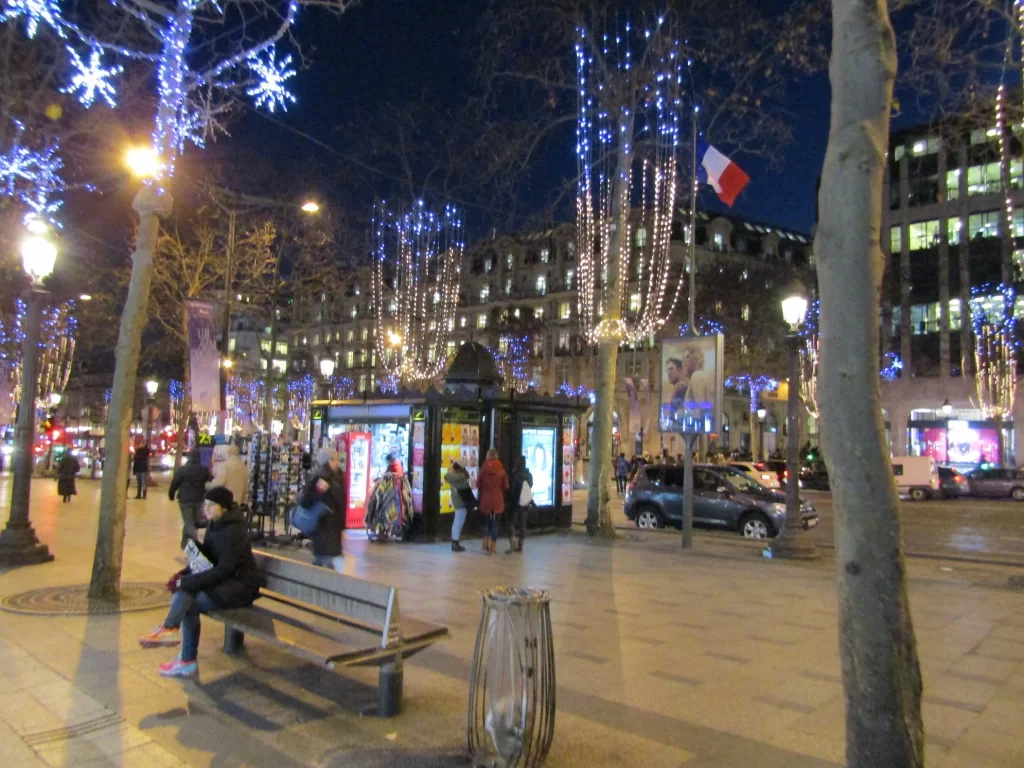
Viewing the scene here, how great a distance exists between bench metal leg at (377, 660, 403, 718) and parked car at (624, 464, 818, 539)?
14.2 m

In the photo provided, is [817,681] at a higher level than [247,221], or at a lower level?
lower

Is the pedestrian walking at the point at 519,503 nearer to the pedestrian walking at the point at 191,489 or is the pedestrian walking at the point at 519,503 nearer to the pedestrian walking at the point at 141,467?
the pedestrian walking at the point at 191,489

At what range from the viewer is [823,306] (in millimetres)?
4117

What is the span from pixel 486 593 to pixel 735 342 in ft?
131

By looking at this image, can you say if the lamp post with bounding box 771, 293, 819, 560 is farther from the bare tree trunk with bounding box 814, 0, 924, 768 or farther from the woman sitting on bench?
the woman sitting on bench

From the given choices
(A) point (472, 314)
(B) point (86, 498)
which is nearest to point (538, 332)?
(A) point (472, 314)

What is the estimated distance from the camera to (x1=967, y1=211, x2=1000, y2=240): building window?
1850 inches

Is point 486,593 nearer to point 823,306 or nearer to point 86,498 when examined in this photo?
point 823,306

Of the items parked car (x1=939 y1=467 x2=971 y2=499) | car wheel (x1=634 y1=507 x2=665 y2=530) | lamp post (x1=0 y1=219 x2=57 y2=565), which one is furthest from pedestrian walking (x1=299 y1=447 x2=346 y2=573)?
parked car (x1=939 y1=467 x2=971 y2=499)

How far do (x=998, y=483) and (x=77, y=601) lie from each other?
36.9 meters

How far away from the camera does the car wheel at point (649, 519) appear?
20.3 m

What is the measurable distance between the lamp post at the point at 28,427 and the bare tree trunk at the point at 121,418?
9.85 ft

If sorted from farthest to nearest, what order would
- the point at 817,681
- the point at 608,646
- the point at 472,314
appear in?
the point at 472,314 < the point at 608,646 < the point at 817,681

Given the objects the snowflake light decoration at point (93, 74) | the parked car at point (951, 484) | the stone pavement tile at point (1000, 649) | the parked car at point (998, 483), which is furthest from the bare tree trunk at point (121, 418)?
the parked car at point (998, 483)
